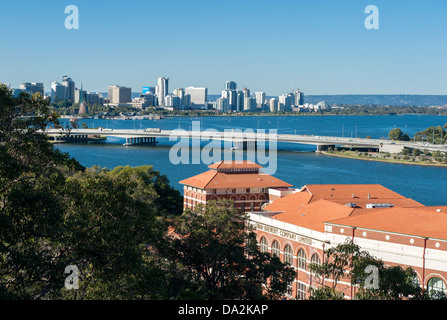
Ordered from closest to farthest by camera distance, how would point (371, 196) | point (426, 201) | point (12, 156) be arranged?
1. point (12, 156)
2. point (371, 196)
3. point (426, 201)

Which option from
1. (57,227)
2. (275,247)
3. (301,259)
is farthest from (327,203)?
(57,227)

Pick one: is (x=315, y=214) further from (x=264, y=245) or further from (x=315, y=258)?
(x=315, y=258)

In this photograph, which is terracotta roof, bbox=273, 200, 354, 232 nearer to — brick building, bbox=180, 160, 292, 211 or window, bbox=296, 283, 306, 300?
window, bbox=296, 283, 306, 300

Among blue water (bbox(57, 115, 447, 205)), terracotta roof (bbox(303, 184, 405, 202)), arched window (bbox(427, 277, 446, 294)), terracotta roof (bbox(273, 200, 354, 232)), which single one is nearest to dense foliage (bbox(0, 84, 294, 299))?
arched window (bbox(427, 277, 446, 294))

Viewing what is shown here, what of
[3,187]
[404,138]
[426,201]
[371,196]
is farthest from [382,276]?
[404,138]

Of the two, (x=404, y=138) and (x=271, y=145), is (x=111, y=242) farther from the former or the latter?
(x=404, y=138)
